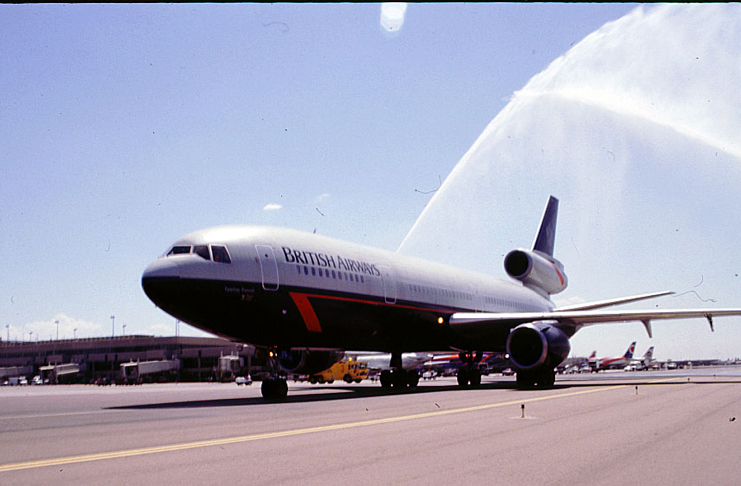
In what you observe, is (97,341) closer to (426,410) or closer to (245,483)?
(426,410)

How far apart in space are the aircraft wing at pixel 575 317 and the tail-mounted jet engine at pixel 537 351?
5.66 feet

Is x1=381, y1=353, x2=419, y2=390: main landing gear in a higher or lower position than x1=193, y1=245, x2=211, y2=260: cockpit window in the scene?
lower

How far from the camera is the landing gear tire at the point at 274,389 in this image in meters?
21.5

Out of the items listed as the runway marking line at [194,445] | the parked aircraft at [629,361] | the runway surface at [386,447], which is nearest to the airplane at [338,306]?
the runway surface at [386,447]

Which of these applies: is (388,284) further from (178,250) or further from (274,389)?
(178,250)

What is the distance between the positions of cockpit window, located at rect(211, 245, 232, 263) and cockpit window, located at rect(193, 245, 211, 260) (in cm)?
19

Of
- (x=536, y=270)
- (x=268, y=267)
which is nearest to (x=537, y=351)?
(x=268, y=267)

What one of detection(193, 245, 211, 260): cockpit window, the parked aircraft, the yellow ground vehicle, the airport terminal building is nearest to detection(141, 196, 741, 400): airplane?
detection(193, 245, 211, 260): cockpit window

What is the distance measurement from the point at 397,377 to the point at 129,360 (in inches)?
3330

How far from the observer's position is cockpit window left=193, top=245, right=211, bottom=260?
1980 centimetres

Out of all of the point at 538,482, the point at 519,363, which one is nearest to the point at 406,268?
the point at 519,363

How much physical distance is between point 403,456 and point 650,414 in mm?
7817

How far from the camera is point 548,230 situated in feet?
158

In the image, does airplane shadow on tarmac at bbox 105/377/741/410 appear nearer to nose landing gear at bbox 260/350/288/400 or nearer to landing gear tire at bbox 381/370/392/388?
nose landing gear at bbox 260/350/288/400
